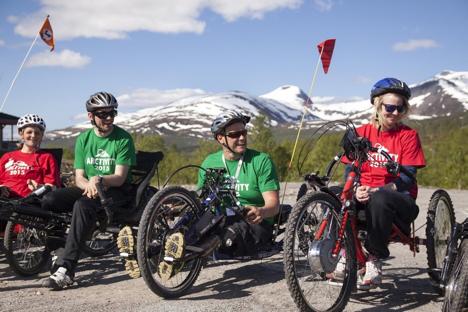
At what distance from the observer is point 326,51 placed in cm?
822

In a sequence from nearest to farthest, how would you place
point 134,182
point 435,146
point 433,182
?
point 134,182
point 433,182
point 435,146

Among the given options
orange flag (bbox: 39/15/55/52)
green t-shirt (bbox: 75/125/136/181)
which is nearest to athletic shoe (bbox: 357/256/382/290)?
green t-shirt (bbox: 75/125/136/181)

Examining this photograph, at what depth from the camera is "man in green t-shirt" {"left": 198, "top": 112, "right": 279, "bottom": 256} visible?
16.3ft

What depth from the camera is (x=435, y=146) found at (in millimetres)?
54938

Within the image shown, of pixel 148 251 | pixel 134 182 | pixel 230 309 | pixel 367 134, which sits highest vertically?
pixel 367 134

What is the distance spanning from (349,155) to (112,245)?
136 inches

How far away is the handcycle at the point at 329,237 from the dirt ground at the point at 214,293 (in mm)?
329

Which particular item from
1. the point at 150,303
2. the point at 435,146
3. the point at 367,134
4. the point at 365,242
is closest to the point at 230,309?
the point at 150,303

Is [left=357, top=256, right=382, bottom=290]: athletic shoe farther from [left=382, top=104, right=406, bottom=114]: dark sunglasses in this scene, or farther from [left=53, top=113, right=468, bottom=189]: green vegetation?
[left=53, top=113, right=468, bottom=189]: green vegetation

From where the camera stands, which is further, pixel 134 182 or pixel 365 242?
pixel 134 182

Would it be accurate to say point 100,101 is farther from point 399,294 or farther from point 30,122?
point 399,294

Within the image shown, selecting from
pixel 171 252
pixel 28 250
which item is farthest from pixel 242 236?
pixel 28 250

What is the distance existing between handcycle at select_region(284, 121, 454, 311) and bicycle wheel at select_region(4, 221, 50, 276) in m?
3.26

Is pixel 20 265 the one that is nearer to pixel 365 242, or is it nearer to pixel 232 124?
pixel 232 124
